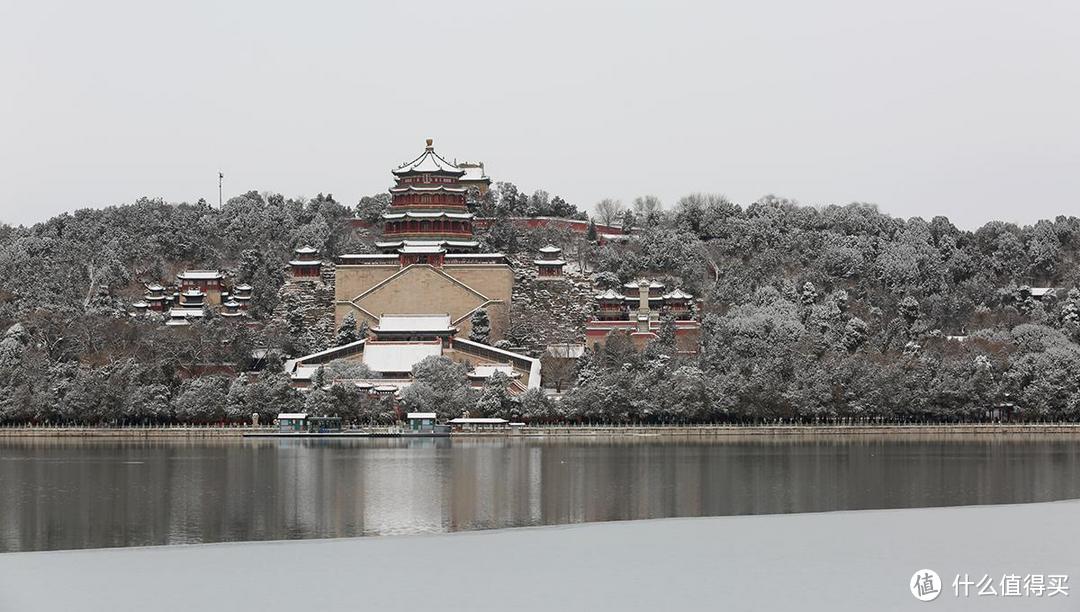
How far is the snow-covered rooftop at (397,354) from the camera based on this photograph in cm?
6612

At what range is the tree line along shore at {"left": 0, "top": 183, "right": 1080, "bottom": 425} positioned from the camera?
194 ft

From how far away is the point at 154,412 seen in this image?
196 feet

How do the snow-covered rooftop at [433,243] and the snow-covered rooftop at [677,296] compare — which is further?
the snow-covered rooftop at [433,243]

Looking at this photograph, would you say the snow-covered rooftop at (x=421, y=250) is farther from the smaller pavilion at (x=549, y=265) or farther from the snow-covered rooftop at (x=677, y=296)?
the snow-covered rooftop at (x=677, y=296)

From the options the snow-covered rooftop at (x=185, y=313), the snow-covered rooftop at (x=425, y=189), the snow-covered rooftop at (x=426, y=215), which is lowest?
the snow-covered rooftop at (x=185, y=313)

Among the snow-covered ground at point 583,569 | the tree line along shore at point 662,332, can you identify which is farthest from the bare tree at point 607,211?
the snow-covered ground at point 583,569

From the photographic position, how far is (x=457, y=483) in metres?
37.2

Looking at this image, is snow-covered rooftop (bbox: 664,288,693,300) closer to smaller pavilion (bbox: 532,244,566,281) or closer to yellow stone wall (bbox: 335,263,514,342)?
smaller pavilion (bbox: 532,244,566,281)

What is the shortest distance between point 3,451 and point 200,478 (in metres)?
14.8

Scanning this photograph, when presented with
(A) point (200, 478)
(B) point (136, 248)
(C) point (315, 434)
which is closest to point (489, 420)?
(C) point (315, 434)

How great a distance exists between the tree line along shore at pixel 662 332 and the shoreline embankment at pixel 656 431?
0.76 m

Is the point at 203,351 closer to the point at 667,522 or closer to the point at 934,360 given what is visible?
the point at 934,360

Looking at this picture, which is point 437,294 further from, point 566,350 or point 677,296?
point 677,296

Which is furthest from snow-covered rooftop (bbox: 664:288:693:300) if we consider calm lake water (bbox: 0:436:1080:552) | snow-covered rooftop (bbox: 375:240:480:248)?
calm lake water (bbox: 0:436:1080:552)
